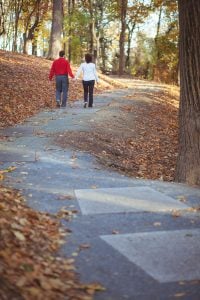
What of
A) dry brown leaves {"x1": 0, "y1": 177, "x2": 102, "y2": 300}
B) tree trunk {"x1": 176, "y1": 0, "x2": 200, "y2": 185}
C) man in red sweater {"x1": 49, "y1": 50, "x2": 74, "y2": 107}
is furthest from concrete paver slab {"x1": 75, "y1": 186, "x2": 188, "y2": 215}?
man in red sweater {"x1": 49, "y1": 50, "x2": 74, "y2": 107}

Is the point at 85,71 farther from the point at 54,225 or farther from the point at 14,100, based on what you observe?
the point at 54,225

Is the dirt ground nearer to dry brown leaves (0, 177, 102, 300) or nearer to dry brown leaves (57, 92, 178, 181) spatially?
dry brown leaves (57, 92, 178, 181)

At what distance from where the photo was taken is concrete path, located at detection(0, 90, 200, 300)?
4.91 meters

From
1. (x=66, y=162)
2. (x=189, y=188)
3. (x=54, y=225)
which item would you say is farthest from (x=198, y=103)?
(x=54, y=225)

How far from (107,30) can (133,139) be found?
48388 millimetres

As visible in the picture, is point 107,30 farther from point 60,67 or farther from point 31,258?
point 31,258

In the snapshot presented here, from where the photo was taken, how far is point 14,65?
23.6m

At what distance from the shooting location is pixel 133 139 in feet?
49.4

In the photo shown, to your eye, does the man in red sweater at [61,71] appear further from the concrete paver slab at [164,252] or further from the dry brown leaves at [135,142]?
the concrete paver slab at [164,252]

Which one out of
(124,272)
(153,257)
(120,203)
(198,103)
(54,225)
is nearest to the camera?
(124,272)

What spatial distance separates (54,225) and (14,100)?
1218 centimetres

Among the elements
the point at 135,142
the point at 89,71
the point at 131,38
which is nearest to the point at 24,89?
the point at 89,71

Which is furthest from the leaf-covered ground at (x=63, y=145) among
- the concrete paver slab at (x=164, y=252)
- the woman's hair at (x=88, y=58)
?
the woman's hair at (x=88, y=58)

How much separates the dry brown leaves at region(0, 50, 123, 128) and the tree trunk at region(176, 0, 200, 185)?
6.37m
